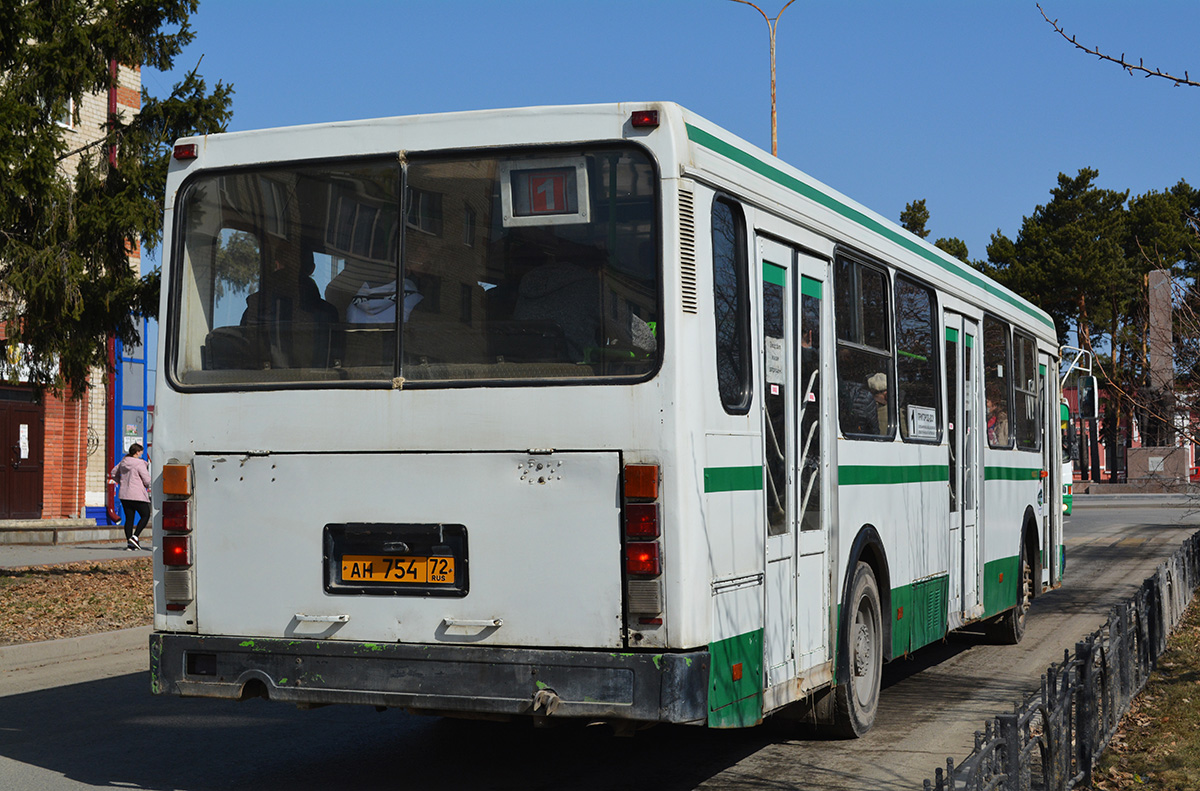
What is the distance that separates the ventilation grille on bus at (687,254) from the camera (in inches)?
235

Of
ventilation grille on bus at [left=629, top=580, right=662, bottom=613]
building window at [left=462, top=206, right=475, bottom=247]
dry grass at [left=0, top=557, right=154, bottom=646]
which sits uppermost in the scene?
building window at [left=462, top=206, right=475, bottom=247]

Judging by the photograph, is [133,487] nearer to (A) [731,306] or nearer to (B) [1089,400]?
(B) [1089,400]

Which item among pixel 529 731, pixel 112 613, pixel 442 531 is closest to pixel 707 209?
pixel 442 531

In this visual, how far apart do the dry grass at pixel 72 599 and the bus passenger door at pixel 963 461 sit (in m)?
7.71

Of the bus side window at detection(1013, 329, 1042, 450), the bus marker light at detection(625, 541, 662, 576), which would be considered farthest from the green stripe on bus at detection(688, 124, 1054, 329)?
the bus marker light at detection(625, 541, 662, 576)

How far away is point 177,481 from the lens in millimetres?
6621

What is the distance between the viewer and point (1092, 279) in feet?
221

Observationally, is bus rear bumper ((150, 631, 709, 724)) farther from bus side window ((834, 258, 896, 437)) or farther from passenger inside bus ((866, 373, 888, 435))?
passenger inside bus ((866, 373, 888, 435))

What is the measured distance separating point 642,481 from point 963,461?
568 cm

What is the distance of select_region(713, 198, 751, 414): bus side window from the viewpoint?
627 centimetres

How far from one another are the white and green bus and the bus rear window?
1 centimetres

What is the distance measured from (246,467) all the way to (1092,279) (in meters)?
66.4

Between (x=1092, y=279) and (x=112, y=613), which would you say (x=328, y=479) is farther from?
(x=1092, y=279)

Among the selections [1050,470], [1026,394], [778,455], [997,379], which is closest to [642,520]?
[778,455]
